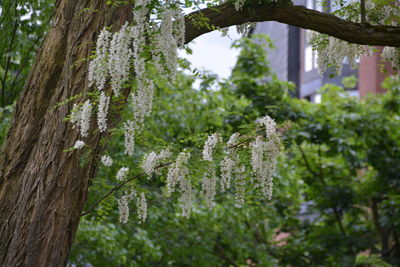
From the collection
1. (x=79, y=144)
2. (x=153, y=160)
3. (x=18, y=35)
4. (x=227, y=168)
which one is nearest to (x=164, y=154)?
(x=153, y=160)

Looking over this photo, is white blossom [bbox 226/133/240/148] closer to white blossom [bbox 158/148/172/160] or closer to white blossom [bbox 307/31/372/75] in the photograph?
white blossom [bbox 158/148/172/160]

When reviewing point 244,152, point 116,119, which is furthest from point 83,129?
point 244,152

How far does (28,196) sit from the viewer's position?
13.1ft

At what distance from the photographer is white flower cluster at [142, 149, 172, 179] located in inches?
171

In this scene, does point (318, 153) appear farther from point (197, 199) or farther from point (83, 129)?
point (83, 129)

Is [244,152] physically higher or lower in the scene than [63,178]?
higher

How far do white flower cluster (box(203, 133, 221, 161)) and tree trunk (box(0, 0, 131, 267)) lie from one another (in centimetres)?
80

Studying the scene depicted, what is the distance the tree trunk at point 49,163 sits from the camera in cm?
393

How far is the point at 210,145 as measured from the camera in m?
4.22

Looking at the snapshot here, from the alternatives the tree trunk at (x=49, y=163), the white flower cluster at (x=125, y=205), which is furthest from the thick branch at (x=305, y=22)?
the white flower cluster at (x=125, y=205)

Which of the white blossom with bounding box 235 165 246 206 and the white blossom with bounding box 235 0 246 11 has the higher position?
the white blossom with bounding box 235 0 246 11

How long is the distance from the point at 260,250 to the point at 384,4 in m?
6.03

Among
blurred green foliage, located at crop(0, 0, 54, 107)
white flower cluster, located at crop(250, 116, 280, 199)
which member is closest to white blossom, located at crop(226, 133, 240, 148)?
white flower cluster, located at crop(250, 116, 280, 199)

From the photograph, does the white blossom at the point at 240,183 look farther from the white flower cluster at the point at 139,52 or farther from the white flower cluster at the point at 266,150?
the white flower cluster at the point at 139,52
